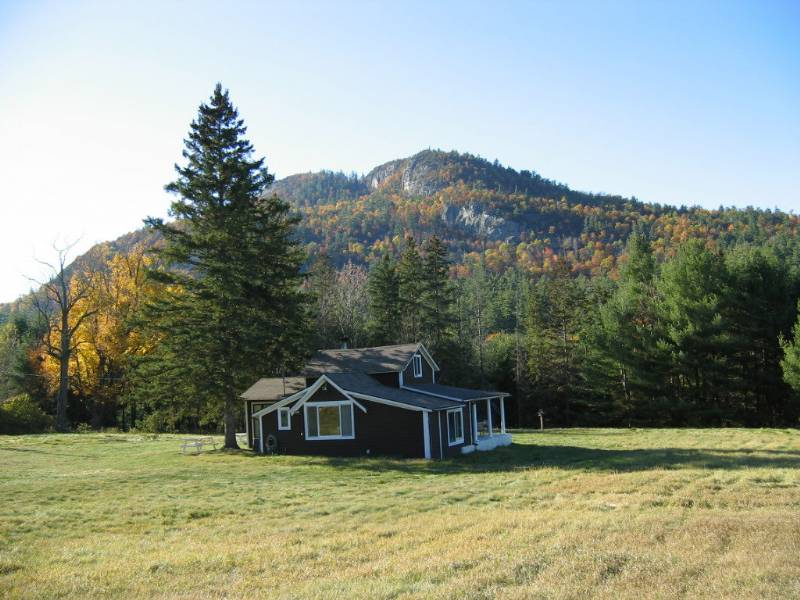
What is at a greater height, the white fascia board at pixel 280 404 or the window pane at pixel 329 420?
the white fascia board at pixel 280 404

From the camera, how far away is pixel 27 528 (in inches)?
507

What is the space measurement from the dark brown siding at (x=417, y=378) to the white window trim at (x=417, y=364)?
0.50 feet

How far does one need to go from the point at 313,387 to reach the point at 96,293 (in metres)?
27.3

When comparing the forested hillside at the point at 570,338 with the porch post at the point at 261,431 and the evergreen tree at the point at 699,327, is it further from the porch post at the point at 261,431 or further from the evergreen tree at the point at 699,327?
the porch post at the point at 261,431

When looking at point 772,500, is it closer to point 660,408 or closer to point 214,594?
point 214,594

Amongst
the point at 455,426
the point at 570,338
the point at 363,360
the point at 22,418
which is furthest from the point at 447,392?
the point at 22,418

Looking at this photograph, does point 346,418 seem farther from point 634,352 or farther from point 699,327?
point 699,327

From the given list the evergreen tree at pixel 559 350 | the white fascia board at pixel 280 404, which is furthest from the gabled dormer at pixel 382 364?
the evergreen tree at pixel 559 350

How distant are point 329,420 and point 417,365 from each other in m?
6.94

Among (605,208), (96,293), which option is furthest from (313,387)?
(605,208)

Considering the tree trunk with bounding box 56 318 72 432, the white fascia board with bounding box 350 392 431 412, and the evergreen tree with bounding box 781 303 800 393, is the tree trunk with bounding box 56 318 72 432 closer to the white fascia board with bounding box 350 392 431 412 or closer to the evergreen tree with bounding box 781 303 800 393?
the white fascia board with bounding box 350 392 431 412

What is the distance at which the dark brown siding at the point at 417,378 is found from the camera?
31.3 meters

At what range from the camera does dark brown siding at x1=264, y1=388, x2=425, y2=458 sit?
25.8 meters

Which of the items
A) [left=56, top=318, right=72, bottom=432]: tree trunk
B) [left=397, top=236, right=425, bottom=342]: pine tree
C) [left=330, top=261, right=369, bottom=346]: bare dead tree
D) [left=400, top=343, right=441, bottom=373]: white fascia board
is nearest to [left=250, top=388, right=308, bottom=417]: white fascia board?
[left=400, top=343, right=441, bottom=373]: white fascia board
